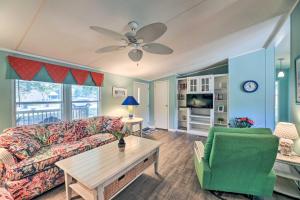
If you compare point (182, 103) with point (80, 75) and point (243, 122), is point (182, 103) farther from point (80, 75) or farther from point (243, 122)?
point (80, 75)

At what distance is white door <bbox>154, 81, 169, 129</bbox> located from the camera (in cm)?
552

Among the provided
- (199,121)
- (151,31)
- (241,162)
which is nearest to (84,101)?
(151,31)

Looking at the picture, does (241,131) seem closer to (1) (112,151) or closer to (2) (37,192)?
(1) (112,151)

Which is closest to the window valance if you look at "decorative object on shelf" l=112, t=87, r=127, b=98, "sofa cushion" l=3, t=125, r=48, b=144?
"decorative object on shelf" l=112, t=87, r=127, b=98

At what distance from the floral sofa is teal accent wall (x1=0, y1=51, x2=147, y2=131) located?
0.40 meters

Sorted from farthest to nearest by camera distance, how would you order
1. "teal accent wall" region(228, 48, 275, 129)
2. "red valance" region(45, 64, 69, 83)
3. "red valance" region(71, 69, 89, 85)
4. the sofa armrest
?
"teal accent wall" region(228, 48, 275, 129)
"red valance" region(71, 69, 89, 85)
"red valance" region(45, 64, 69, 83)
the sofa armrest

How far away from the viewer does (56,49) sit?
7.95 ft

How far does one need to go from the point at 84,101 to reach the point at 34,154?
5.47ft

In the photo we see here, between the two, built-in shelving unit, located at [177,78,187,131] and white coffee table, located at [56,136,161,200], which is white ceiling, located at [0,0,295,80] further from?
built-in shelving unit, located at [177,78,187,131]

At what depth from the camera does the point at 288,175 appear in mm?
1735

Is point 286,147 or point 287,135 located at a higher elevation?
point 287,135

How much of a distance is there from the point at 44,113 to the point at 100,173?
2207 mm

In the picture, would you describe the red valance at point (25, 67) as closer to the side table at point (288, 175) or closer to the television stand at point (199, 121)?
the side table at point (288, 175)

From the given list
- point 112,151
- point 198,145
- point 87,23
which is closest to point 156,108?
point 198,145
